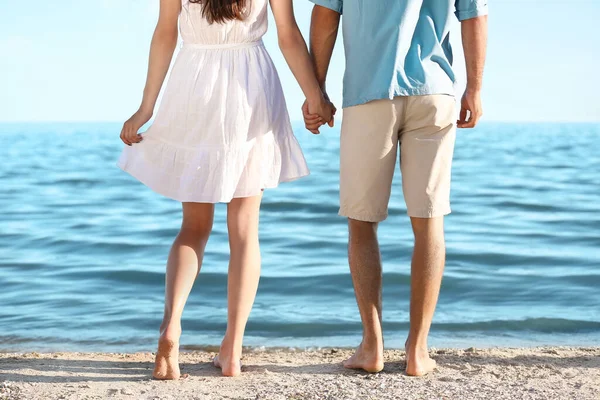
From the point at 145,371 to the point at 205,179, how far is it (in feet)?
2.69

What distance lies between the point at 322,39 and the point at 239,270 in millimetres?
957

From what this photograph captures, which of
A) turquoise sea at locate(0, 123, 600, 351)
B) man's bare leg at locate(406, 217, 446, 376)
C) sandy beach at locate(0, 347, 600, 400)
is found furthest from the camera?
turquoise sea at locate(0, 123, 600, 351)

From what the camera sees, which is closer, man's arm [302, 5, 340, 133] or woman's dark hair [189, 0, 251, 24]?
woman's dark hair [189, 0, 251, 24]

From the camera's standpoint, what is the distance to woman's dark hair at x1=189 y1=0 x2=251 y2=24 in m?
2.97

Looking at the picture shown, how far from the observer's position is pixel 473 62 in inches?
123

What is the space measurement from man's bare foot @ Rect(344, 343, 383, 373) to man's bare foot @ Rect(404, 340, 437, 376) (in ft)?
0.35

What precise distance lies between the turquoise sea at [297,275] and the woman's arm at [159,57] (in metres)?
1.82

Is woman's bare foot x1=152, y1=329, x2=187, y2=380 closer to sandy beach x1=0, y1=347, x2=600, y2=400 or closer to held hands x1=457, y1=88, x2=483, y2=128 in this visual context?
sandy beach x1=0, y1=347, x2=600, y2=400

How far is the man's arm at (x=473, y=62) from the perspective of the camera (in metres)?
3.10

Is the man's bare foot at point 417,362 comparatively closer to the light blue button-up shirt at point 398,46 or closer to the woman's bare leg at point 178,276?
the woman's bare leg at point 178,276

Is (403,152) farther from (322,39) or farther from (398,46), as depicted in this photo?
(322,39)

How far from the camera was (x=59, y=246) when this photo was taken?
8250 millimetres

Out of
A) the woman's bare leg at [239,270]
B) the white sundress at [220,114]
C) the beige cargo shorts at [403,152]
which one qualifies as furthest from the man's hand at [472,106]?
the woman's bare leg at [239,270]

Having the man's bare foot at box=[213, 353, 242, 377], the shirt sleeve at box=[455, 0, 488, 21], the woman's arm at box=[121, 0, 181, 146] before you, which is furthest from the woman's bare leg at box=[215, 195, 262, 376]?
the shirt sleeve at box=[455, 0, 488, 21]
